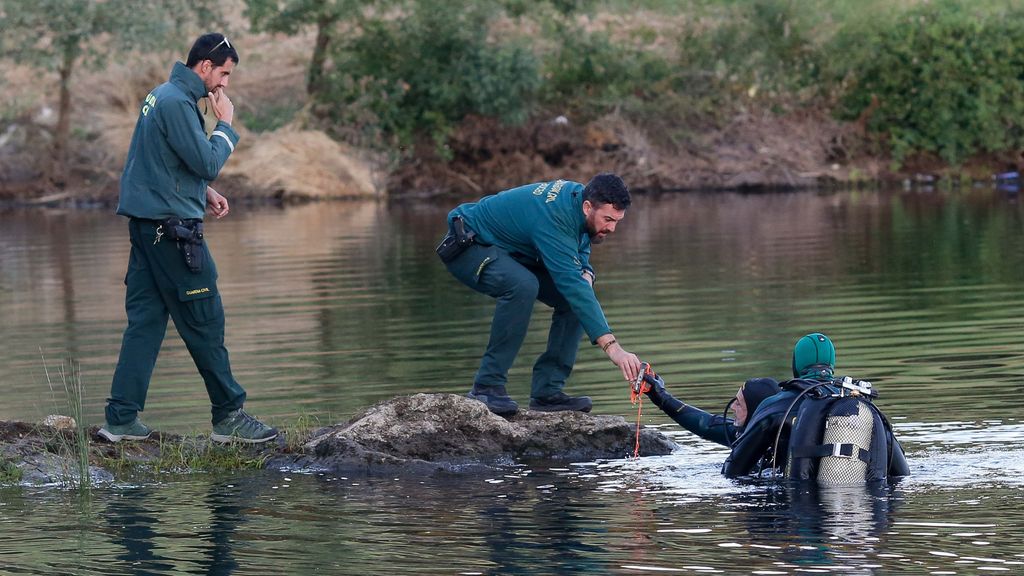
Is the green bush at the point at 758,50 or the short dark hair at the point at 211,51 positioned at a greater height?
the green bush at the point at 758,50

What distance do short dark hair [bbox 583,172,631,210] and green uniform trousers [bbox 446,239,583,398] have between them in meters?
0.75

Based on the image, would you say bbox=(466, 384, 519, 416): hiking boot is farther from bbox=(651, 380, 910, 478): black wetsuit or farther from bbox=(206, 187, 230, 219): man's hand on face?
bbox=(206, 187, 230, 219): man's hand on face

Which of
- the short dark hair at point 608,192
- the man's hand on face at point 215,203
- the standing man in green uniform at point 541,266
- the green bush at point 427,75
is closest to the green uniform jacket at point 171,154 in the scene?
the man's hand on face at point 215,203

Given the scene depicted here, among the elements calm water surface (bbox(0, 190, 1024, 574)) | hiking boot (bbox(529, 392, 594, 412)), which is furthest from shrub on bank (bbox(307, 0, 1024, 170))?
hiking boot (bbox(529, 392, 594, 412))

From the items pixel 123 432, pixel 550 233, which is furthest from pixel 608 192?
pixel 123 432

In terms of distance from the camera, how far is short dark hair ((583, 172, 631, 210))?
9555 mm

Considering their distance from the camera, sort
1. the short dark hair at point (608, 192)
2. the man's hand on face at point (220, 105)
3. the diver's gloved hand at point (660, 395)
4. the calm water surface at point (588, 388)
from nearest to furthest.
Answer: the calm water surface at point (588, 388) → the man's hand on face at point (220, 105) → the short dark hair at point (608, 192) → the diver's gloved hand at point (660, 395)

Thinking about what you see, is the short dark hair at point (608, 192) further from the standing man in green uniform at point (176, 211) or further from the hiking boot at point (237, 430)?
the hiking boot at point (237, 430)

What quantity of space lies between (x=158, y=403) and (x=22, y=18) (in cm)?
2752

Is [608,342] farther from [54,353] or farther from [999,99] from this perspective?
[999,99]

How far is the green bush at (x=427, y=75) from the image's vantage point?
38.8m

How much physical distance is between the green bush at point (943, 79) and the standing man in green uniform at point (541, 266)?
30.1 meters

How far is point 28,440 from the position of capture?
9.90 metres

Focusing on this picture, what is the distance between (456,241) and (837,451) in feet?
8.70
